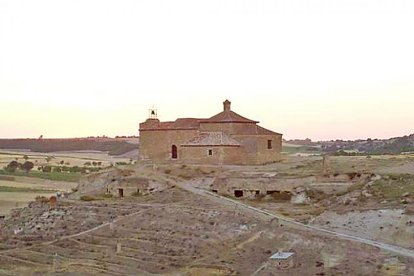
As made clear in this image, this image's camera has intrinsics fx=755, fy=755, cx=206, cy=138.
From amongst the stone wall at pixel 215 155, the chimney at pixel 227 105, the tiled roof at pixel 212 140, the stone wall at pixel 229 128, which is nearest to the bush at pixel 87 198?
the stone wall at pixel 215 155

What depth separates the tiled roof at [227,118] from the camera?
2066 inches

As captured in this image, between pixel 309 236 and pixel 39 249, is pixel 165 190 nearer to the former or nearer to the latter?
pixel 39 249

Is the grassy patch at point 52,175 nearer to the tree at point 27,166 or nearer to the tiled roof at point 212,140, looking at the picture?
the tree at point 27,166

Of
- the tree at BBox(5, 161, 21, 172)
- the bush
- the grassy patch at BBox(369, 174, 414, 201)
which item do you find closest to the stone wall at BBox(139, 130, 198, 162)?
the bush

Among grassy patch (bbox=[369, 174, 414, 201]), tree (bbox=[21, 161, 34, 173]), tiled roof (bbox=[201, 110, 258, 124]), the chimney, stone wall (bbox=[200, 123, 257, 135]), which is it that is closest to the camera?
grassy patch (bbox=[369, 174, 414, 201])

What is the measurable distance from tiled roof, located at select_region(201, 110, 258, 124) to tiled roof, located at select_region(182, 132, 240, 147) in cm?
125

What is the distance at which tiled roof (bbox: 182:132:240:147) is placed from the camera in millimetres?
50084

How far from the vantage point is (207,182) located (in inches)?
1811

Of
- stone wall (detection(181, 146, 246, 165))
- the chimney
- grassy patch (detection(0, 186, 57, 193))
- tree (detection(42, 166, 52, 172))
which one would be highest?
the chimney

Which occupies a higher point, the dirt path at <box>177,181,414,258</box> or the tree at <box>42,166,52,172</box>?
the tree at <box>42,166,52,172</box>

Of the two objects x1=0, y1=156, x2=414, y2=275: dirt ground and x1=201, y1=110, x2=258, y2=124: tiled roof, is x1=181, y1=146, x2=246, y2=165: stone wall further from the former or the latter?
x1=0, y1=156, x2=414, y2=275: dirt ground

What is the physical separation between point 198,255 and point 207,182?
523 inches

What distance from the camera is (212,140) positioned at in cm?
5038

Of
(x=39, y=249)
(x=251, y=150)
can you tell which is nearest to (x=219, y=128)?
(x=251, y=150)
